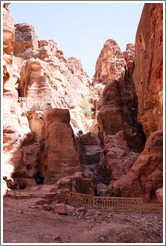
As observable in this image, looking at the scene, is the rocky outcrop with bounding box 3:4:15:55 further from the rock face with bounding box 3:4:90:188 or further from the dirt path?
the dirt path

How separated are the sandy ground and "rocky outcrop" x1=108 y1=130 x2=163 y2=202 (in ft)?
10.4

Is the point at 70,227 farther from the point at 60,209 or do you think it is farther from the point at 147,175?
the point at 147,175

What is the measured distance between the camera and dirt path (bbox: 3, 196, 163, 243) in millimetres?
5578

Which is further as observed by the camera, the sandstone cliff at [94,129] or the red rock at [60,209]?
the sandstone cliff at [94,129]

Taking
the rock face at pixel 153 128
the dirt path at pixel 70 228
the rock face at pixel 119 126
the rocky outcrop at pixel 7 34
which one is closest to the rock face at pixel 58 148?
the rock face at pixel 119 126

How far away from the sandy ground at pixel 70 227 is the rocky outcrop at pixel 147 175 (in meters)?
3.18

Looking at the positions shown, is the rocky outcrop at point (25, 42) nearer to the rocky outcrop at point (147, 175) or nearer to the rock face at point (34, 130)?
the rock face at point (34, 130)

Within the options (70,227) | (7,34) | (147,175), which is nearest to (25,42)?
(7,34)

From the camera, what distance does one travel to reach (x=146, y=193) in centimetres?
1216

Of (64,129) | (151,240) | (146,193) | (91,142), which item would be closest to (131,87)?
(91,142)

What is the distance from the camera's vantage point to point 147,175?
1270cm

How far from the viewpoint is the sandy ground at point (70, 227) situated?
5.59m

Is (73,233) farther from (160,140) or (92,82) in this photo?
(92,82)

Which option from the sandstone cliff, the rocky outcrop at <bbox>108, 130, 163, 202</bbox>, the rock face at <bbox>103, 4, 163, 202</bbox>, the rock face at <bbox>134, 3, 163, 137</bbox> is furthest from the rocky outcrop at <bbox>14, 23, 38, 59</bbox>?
the rocky outcrop at <bbox>108, 130, 163, 202</bbox>
